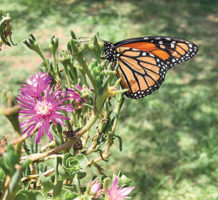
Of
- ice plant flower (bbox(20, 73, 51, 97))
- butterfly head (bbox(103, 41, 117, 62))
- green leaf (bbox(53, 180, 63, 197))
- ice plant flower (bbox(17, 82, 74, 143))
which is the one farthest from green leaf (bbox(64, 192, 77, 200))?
butterfly head (bbox(103, 41, 117, 62))

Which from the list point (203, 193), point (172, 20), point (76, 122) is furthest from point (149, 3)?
point (76, 122)

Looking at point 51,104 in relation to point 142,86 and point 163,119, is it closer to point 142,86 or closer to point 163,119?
point 142,86

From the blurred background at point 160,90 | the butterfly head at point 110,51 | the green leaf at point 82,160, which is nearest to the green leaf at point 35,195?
the green leaf at point 82,160

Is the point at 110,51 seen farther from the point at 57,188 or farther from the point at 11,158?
the point at 11,158

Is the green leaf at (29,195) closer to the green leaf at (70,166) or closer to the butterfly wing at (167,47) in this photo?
the green leaf at (70,166)

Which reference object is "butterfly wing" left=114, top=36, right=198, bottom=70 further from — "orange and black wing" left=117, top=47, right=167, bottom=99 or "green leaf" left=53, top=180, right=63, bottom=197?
"green leaf" left=53, top=180, right=63, bottom=197

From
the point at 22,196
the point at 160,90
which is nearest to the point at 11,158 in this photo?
the point at 22,196

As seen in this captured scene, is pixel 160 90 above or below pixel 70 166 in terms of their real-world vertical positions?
above
